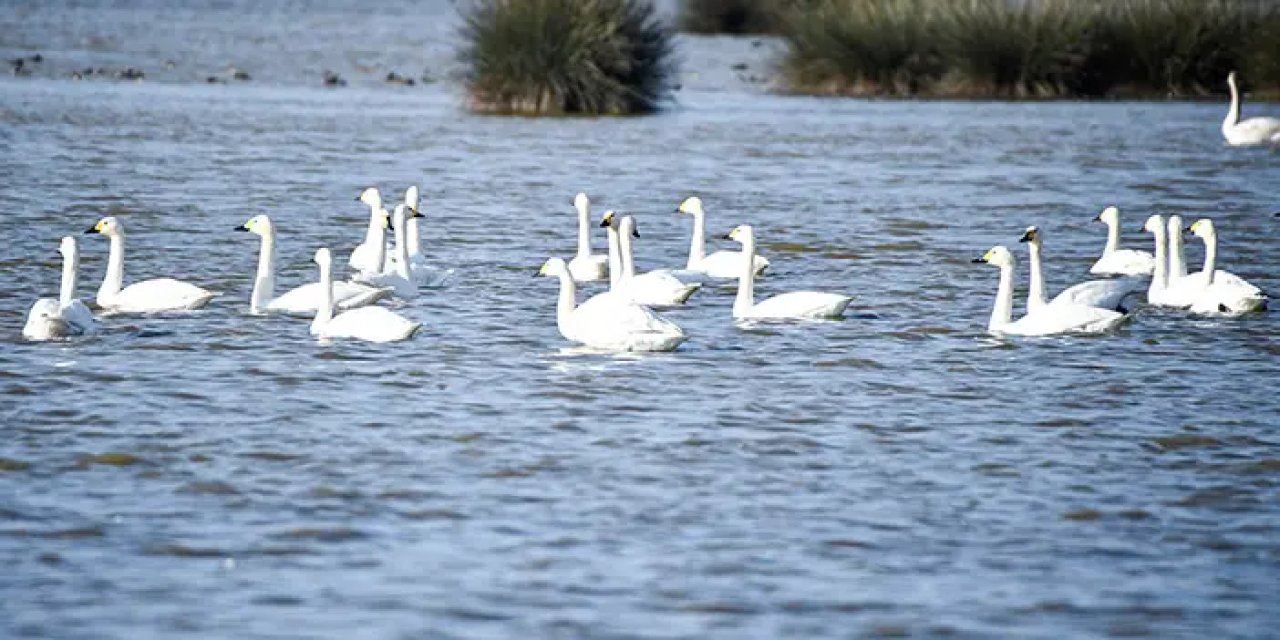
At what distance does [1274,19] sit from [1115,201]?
770 inches

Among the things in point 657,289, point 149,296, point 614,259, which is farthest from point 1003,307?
point 149,296

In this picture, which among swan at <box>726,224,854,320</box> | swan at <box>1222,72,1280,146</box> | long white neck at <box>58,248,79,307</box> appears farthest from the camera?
swan at <box>1222,72,1280,146</box>

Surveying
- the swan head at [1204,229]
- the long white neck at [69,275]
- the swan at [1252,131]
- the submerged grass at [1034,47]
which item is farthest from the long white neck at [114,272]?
the submerged grass at [1034,47]

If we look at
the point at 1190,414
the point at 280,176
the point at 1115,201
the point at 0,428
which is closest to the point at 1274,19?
the point at 1115,201

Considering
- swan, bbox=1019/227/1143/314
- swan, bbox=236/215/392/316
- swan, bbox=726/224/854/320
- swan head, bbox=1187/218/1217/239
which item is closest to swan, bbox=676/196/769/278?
swan, bbox=726/224/854/320

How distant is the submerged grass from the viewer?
4212 cm

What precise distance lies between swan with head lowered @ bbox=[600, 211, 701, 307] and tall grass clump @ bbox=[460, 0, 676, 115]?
19.6 m

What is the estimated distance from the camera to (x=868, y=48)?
1684 inches

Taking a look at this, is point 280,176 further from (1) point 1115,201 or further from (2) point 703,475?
(2) point 703,475

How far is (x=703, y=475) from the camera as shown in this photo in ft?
33.8

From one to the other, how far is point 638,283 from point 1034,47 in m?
27.3

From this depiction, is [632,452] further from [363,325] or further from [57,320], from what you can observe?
[57,320]

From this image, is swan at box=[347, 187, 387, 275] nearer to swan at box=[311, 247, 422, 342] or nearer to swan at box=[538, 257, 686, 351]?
swan at box=[311, 247, 422, 342]

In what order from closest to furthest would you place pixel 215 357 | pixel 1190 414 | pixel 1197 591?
pixel 1197 591, pixel 1190 414, pixel 215 357
